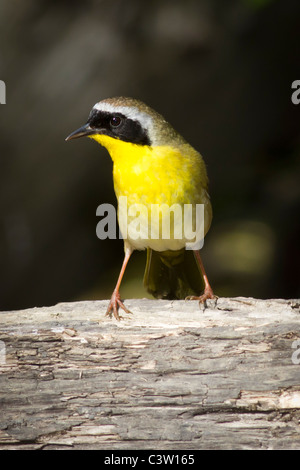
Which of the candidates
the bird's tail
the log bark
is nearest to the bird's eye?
the bird's tail

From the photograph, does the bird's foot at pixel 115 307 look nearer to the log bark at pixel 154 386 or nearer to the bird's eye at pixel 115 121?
the log bark at pixel 154 386

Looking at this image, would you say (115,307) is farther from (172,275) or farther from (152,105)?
(152,105)

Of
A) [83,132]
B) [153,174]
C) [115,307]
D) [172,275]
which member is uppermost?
[83,132]

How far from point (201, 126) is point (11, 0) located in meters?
1.73

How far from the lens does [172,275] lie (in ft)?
13.5

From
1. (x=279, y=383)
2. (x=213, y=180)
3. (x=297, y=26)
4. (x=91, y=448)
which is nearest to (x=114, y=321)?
(x=91, y=448)

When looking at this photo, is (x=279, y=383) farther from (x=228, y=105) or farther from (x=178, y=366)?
(x=228, y=105)

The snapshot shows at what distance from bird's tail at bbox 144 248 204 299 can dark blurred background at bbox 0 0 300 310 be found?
794 mm

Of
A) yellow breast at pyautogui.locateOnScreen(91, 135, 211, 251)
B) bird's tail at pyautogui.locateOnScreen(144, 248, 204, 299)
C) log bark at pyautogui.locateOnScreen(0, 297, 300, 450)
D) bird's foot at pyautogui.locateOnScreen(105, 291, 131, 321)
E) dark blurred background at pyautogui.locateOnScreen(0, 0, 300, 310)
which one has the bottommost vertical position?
log bark at pyautogui.locateOnScreen(0, 297, 300, 450)

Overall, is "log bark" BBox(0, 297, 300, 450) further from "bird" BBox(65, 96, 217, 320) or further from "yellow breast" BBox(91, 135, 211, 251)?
"yellow breast" BBox(91, 135, 211, 251)

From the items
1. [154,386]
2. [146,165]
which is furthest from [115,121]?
[154,386]

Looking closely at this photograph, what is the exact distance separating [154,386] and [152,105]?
2620 mm

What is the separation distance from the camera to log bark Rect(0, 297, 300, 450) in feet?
9.74

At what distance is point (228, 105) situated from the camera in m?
5.03
